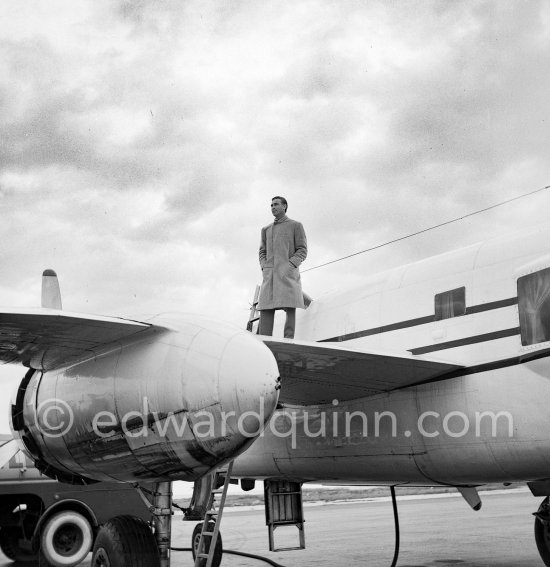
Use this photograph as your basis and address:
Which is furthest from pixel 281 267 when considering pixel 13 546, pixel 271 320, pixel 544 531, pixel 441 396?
pixel 13 546

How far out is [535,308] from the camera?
6672 mm

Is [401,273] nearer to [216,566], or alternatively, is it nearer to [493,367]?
[493,367]

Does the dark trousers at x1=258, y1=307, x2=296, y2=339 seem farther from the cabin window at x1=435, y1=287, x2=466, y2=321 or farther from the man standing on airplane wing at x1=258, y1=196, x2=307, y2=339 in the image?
the cabin window at x1=435, y1=287, x2=466, y2=321

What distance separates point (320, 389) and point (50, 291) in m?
3.87

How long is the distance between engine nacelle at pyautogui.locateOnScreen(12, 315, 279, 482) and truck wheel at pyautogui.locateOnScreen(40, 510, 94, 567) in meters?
5.98

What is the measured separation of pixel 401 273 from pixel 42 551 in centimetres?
762

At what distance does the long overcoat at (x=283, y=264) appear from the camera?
8867 mm

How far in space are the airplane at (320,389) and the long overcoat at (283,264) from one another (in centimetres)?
57

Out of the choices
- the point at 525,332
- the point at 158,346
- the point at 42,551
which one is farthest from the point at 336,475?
the point at 42,551

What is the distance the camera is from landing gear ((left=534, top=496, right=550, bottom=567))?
9.92 m

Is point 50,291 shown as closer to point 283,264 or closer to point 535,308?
point 283,264

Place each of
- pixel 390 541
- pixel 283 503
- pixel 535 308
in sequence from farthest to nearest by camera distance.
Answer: pixel 390 541 < pixel 283 503 < pixel 535 308

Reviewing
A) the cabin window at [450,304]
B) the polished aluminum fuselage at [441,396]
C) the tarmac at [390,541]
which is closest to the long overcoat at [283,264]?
the polished aluminum fuselage at [441,396]

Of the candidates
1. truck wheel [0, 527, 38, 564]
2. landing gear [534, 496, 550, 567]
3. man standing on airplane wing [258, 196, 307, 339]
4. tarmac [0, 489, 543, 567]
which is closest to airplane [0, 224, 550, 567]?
man standing on airplane wing [258, 196, 307, 339]
